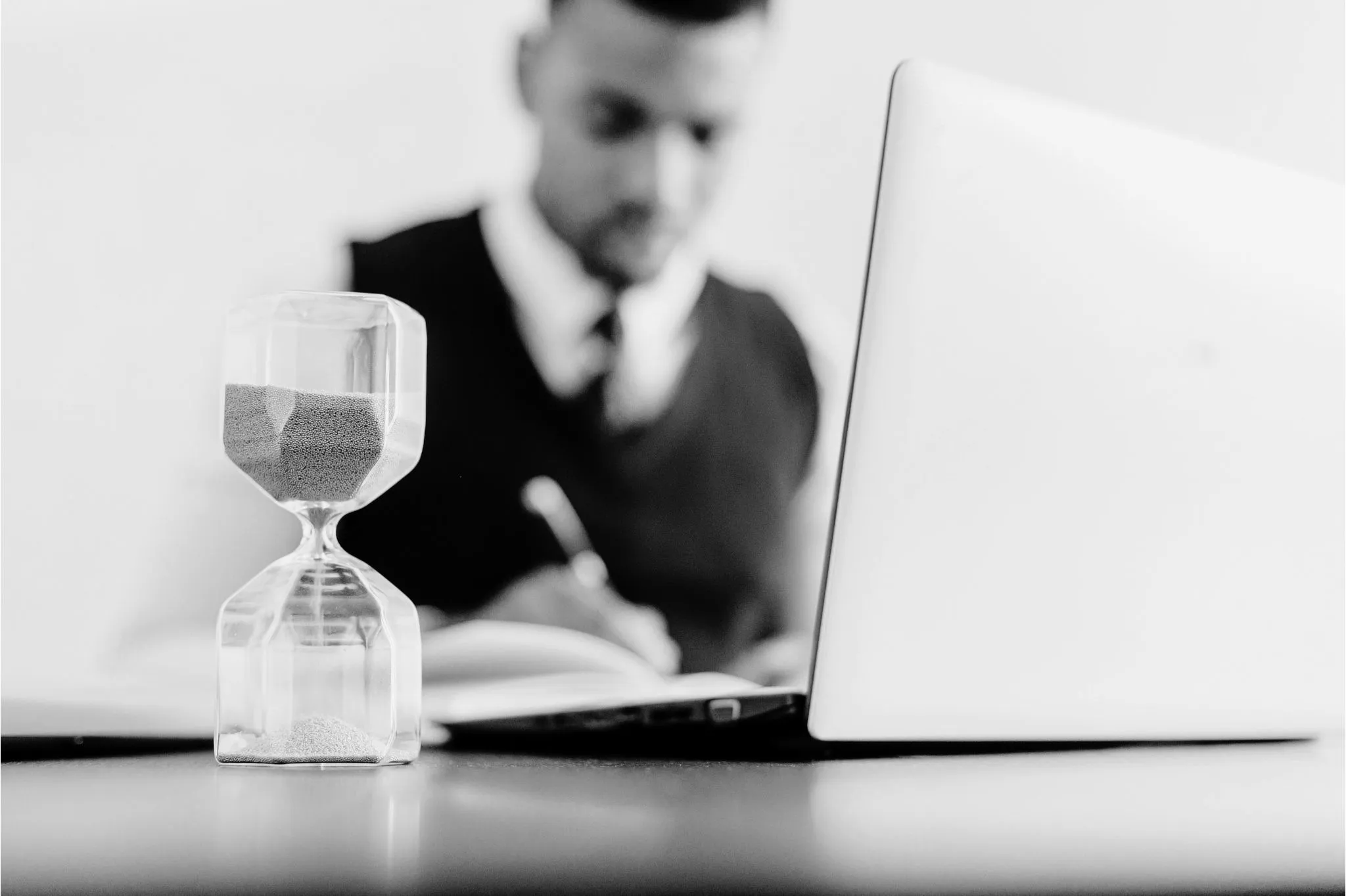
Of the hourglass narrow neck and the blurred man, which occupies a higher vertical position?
the blurred man

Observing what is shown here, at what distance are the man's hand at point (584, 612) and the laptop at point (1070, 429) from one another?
104 cm

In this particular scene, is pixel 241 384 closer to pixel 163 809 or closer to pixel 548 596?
pixel 163 809

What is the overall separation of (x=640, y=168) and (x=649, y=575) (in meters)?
0.60

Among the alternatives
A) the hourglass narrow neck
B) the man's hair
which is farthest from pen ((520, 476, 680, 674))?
the hourglass narrow neck

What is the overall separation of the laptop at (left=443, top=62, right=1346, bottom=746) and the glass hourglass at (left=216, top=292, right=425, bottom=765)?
249 millimetres

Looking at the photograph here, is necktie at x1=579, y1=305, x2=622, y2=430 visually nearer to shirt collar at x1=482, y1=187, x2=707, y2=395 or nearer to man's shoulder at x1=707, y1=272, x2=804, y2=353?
shirt collar at x1=482, y1=187, x2=707, y2=395

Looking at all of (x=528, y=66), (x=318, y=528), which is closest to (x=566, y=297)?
(x=528, y=66)

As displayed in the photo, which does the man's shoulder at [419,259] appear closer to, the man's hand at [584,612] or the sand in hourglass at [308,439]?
the man's hand at [584,612]

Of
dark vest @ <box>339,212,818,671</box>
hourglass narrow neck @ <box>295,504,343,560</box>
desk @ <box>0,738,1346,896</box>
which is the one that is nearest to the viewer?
desk @ <box>0,738,1346,896</box>

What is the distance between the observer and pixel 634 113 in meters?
1.70

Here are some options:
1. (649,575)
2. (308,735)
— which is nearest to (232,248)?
(649,575)

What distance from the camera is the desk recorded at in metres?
0.31

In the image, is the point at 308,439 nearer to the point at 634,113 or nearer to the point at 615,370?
the point at 615,370

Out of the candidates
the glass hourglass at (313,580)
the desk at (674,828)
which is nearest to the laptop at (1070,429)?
the desk at (674,828)
